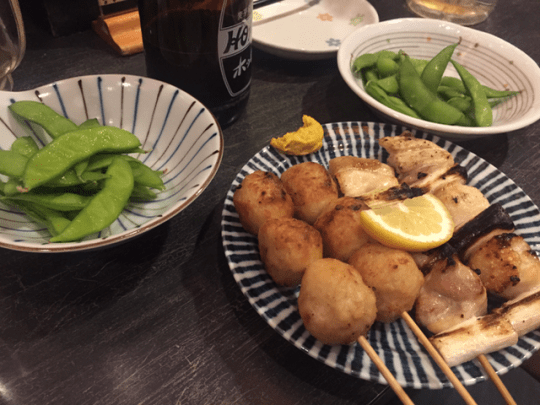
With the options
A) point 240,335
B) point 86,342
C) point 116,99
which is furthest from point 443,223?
point 116,99

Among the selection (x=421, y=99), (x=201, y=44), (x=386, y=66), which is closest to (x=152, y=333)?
(x=201, y=44)

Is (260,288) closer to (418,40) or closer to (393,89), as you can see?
(393,89)

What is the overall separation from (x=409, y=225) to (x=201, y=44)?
3.43ft

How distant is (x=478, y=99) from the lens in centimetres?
201

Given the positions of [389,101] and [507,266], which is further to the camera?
[389,101]

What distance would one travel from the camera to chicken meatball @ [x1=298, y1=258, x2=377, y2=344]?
1068 millimetres

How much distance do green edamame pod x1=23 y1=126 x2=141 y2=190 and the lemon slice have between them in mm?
898

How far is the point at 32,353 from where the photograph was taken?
3.76ft

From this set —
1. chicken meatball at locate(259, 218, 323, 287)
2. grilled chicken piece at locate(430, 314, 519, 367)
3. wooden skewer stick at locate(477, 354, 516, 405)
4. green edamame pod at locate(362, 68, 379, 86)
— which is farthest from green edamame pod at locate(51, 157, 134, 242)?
green edamame pod at locate(362, 68, 379, 86)

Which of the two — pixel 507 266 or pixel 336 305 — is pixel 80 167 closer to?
pixel 336 305

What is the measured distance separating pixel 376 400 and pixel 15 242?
1111mm

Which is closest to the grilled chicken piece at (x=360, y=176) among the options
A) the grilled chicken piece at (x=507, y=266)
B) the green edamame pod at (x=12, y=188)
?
the grilled chicken piece at (x=507, y=266)

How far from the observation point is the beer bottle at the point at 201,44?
A: 1478mm

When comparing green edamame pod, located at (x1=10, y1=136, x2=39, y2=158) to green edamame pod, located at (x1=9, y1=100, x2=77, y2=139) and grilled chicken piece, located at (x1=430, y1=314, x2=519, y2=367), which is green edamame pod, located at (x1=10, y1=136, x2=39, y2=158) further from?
grilled chicken piece, located at (x1=430, y1=314, x2=519, y2=367)
